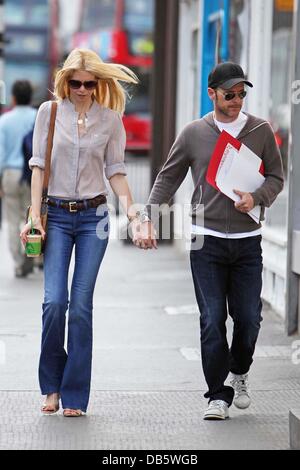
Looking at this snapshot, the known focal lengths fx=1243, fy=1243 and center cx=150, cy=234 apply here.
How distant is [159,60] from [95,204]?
1118 centimetres

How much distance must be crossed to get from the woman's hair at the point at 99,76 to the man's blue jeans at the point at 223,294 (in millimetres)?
919

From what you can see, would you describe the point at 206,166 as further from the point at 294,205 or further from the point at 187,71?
the point at 187,71

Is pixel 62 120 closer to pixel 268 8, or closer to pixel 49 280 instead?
pixel 49 280

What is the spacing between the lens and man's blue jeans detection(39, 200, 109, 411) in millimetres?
6535

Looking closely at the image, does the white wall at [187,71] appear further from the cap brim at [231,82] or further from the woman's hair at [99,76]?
the cap brim at [231,82]

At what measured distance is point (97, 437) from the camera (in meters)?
6.10

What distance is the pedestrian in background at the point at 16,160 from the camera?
42.8ft

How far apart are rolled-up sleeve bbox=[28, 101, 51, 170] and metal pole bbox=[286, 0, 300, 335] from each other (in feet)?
9.89

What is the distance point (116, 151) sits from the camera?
6633mm

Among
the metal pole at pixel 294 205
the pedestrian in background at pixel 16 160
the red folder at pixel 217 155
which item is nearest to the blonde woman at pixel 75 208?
the red folder at pixel 217 155

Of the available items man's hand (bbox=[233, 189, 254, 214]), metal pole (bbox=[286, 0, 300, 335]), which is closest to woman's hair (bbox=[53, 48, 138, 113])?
man's hand (bbox=[233, 189, 254, 214])

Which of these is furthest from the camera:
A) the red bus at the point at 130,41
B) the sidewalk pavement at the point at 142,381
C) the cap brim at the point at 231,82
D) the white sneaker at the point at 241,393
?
the red bus at the point at 130,41

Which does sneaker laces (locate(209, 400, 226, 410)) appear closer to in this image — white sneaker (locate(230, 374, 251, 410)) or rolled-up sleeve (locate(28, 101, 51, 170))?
white sneaker (locate(230, 374, 251, 410))

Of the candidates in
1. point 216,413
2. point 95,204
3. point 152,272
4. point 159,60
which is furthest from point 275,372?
point 159,60
